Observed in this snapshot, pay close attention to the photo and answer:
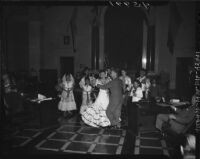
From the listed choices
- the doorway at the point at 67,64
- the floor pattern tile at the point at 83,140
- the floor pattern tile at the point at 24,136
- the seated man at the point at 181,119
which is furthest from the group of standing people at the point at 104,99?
the doorway at the point at 67,64

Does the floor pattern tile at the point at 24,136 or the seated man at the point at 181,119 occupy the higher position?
the seated man at the point at 181,119

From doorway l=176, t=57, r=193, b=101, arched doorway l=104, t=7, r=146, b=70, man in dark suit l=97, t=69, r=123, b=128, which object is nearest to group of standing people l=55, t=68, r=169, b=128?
man in dark suit l=97, t=69, r=123, b=128

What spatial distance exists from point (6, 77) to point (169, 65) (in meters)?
9.59

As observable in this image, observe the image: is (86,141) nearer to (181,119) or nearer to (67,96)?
(181,119)

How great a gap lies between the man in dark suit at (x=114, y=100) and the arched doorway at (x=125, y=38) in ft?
24.3

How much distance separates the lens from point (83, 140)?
22.5ft

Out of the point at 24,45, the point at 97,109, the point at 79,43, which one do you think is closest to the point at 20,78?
the point at 24,45

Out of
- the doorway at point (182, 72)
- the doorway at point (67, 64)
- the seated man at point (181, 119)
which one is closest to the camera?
the seated man at point (181, 119)

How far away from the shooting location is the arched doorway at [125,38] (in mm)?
15203

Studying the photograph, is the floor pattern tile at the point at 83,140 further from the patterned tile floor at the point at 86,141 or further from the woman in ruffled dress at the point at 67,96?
the woman in ruffled dress at the point at 67,96

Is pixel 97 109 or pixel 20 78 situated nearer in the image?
pixel 97 109

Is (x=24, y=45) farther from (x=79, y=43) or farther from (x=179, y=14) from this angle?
(x=179, y=14)

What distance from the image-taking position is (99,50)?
15.5m

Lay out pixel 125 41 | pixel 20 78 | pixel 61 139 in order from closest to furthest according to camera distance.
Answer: pixel 61 139
pixel 20 78
pixel 125 41
